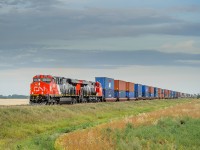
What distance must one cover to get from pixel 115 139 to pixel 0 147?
7143 millimetres

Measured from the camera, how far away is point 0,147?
25.3m

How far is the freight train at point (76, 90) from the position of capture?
50.6 m

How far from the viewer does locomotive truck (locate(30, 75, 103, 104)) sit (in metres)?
50.4

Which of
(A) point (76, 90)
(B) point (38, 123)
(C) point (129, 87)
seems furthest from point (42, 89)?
(C) point (129, 87)

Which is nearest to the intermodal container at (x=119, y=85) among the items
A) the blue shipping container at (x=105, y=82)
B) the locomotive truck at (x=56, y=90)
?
the blue shipping container at (x=105, y=82)

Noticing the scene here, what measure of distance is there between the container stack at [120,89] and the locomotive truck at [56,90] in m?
20.5

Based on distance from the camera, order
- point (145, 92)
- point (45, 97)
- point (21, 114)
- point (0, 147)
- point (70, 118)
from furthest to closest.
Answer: point (145, 92)
point (45, 97)
point (70, 118)
point (21, 114)
point (0, 147)

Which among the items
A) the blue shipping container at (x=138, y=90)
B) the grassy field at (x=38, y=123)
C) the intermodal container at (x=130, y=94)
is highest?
the blue shipping container at (x=138, y=90)

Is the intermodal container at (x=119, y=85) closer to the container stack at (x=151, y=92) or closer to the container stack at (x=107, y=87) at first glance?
the container stack at (x=107, y=87)

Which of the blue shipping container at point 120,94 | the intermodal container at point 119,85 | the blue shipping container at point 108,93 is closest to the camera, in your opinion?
the blue shipping container at point 108,93

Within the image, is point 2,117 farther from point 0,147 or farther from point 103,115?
point 103,115

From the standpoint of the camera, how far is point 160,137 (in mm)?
24375

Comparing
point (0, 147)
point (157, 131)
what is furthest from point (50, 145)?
point (157, 131)

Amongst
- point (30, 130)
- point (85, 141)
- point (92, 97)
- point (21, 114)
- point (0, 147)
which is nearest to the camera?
point (85, 141)
